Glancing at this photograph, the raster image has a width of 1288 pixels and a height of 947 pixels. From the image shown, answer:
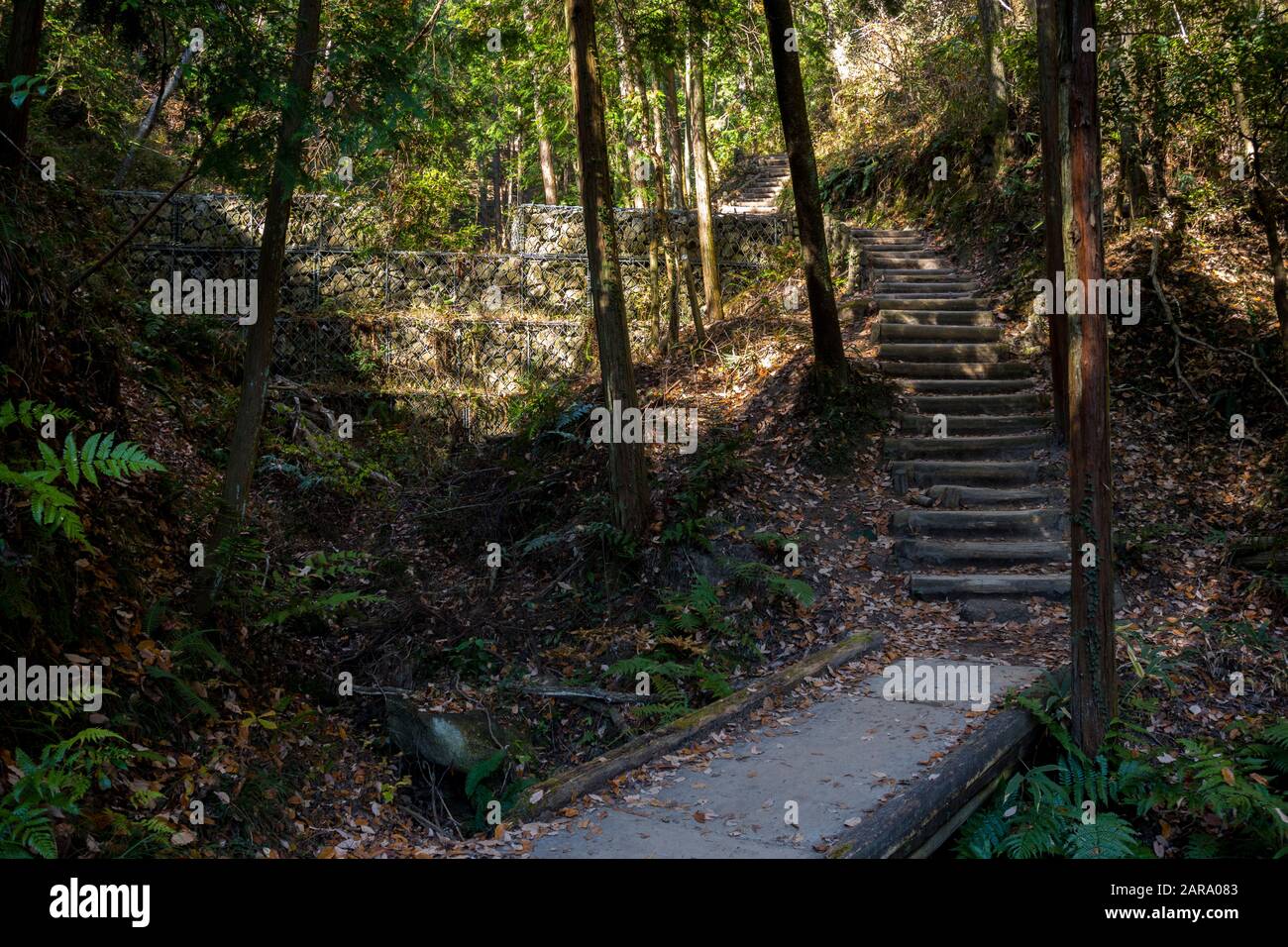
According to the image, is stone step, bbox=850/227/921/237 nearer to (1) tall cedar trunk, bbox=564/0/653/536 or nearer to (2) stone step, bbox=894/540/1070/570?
(1) tall cedar trunk, bbox=564/0/653/536

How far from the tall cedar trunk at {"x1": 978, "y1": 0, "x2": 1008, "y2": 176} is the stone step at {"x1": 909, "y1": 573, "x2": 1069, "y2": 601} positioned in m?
10.0

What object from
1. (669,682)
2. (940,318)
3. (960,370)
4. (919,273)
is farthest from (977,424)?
(669,682)

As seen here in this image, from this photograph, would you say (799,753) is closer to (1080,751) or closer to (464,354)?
(1080,751)

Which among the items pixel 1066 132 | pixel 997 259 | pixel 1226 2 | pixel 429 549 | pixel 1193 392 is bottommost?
pixel 429 549

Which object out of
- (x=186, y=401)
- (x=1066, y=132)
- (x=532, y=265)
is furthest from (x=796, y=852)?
(x=532, y=265)

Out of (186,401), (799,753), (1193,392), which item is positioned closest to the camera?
(799,753)

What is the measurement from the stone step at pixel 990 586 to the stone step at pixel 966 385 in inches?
156

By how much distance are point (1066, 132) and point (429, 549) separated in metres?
8.38

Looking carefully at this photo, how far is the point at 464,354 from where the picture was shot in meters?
17.3

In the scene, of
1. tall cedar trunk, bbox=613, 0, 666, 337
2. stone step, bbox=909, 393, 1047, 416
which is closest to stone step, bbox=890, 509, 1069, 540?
stone step, bbox=909, 393, 1047, 416

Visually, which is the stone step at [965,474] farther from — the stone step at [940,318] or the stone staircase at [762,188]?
the stone staircase at [762,188]

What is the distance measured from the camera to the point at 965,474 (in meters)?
11.4

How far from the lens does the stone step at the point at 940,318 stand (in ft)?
46.9

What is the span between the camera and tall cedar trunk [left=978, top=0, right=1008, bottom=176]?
1698 cm
